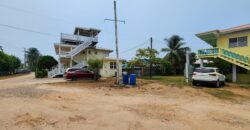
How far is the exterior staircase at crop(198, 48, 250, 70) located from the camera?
16219 mm

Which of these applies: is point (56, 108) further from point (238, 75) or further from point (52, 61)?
point (52, 61)

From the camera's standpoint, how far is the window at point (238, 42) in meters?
17.9

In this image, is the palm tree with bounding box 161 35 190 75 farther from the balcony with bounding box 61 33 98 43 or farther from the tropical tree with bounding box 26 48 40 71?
the tropical tree with bounding box 26 48 40 71

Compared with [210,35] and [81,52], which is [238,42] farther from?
[81,52]

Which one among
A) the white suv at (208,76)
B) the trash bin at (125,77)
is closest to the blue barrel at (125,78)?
the trash bin at (125,77)

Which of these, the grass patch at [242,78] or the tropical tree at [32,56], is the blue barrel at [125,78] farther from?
the tropical tree at [32,56]

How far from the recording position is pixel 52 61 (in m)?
34.4

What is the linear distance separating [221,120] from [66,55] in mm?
26550

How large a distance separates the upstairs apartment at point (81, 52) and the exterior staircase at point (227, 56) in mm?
14372

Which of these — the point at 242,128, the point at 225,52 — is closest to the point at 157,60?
the point at 225,52

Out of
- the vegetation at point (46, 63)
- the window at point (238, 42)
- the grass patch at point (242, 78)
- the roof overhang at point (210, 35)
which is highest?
the roof overhang at point (210, 35)

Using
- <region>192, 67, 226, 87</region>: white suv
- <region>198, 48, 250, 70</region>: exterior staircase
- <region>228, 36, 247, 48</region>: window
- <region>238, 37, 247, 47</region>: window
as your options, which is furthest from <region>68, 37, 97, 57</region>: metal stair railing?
<region>238, 37, 247, 47</region>: window

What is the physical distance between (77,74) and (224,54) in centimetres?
1605

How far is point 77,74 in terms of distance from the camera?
20.8 metres
